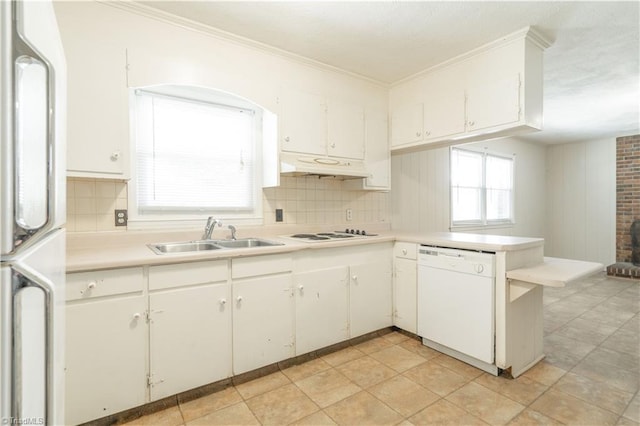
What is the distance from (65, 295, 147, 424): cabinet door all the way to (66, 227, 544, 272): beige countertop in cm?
21

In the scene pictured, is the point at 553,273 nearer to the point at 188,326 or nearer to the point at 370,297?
the point at 370,297

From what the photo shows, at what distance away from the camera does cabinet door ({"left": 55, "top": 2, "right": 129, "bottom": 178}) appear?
1812mm

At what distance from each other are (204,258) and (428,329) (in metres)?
1.88

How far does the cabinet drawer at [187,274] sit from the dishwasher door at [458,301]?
5.32 feet

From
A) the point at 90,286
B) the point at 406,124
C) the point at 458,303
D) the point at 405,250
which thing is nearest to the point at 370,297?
the point at 405,250

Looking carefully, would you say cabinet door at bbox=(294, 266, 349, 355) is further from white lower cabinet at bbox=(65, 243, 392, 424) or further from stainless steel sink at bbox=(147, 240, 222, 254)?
stainless steel sink at bbox=(147, 240, 222, 254)

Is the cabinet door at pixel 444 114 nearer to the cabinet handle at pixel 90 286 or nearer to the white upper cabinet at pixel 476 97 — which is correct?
the white upper cabinet at pixel 476 97

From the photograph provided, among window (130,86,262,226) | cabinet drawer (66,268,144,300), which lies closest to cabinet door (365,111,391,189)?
window (130,86,262,226)

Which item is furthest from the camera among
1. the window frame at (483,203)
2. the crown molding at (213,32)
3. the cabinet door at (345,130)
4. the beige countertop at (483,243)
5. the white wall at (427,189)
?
the window frame at (483,203)

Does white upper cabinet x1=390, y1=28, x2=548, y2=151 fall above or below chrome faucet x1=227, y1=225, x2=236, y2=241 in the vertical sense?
above

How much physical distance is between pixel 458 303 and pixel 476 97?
1704 millimetres

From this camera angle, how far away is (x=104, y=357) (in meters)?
1.64

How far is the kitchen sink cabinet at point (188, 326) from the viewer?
178 centimetres

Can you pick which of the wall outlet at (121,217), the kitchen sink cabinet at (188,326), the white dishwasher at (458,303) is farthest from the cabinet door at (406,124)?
the wall outlet at (121,217)
